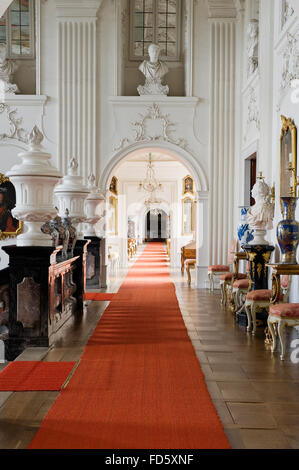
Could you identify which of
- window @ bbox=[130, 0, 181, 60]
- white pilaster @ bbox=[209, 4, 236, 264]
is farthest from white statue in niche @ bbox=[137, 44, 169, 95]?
white pilaster @ bbox=[209, 4, 236, 264]

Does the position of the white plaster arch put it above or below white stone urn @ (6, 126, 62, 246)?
above

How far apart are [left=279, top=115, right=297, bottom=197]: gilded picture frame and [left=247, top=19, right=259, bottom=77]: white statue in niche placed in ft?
11.9

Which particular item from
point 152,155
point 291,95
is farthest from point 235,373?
point 152,155

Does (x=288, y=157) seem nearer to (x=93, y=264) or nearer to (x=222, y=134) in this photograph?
(x=222, y=134)

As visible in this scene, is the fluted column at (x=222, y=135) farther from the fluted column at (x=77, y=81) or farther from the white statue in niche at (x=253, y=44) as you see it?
the fluted column at (x=77, y=81)

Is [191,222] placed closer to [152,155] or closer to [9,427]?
[152,155]

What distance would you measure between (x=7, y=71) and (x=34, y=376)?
10.4 metres

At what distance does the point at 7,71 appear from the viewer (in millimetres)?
13258

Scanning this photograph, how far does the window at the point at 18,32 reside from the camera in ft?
44.9

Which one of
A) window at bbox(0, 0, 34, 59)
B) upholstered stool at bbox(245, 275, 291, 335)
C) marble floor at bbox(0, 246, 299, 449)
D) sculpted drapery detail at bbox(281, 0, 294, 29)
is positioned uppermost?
window at bbox(0, 0, 34, 59)

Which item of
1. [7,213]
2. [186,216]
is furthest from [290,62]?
[186,216]

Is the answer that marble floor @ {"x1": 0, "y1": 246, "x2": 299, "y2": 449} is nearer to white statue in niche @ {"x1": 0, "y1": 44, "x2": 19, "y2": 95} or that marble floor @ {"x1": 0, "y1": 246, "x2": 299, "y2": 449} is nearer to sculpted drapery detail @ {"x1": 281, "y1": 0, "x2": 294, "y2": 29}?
sculpted drapery detail @ {"x1": 281, "y1": 0, "x2": 294, "y2": 29}

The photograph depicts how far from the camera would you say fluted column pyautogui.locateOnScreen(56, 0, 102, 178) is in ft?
41.8
